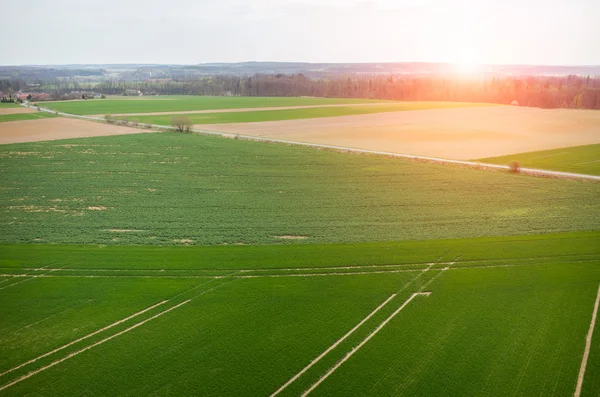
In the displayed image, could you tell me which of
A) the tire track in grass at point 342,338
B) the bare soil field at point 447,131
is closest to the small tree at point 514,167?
the bare soil field at point 447,131

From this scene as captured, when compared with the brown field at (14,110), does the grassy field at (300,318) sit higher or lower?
lower

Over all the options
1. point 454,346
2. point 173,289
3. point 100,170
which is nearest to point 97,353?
point 173,289

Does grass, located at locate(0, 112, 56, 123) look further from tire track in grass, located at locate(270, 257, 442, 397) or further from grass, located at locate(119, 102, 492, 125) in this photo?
tire track in grass, located at locate(270, 257, 442, 397)

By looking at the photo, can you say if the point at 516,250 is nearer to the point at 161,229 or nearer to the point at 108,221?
the point at 161,229

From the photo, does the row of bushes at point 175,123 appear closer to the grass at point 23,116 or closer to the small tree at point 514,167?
→ the grass at point 23,116

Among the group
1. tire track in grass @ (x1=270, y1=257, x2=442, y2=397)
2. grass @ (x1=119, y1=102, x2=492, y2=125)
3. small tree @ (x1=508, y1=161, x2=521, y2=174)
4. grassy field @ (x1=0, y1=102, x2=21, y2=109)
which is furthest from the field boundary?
grassy field @ (x1=0, y1=102, x2=21, y2=109)

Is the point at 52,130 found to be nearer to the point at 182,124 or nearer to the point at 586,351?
the point at 182,124

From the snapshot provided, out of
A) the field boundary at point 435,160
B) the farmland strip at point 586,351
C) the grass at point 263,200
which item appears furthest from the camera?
the field boundary at point 435,160
